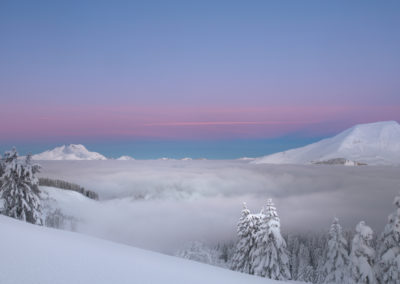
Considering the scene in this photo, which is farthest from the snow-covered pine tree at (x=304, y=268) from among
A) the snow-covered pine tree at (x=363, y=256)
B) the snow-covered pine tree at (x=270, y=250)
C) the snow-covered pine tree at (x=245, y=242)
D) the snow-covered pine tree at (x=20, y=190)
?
the snow-covered pine tree at (x=20, y=190)

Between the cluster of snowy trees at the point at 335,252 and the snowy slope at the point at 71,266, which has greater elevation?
the snowy slope at the point at 71,266

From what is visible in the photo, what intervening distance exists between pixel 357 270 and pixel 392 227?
613 cm

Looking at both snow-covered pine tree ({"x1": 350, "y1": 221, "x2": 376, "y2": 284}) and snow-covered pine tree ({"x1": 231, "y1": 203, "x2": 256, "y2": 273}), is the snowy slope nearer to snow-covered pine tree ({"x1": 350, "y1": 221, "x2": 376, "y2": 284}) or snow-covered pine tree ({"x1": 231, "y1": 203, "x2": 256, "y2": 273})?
snow-covered pine tree ({"x1": 350, "y1": 221, "x2": 376, "y2": 284})

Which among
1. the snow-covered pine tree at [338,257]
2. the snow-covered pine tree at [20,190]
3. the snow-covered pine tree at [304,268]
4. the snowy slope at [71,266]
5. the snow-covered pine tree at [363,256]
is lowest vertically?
the snow-covered pine tree at [304,268]

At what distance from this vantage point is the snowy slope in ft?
16.2

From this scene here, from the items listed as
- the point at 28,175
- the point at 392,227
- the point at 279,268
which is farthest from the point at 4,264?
the point at 279,268

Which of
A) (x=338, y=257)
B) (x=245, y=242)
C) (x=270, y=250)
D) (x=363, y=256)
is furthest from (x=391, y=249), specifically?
(x=245, y=242)

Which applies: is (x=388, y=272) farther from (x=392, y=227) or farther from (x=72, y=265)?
(x=72, y=265)

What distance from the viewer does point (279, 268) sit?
3041 centimetres

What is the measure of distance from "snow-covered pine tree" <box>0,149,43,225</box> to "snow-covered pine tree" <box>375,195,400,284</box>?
30.0 m

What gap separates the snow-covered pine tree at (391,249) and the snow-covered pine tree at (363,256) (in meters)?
1.82

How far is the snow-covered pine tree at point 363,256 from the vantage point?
25062 mm

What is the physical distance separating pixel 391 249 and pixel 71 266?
2422 cm

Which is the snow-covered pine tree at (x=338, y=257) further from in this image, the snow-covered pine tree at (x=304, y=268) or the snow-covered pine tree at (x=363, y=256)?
the snow-covered pine tree at (x=304, y=268)
